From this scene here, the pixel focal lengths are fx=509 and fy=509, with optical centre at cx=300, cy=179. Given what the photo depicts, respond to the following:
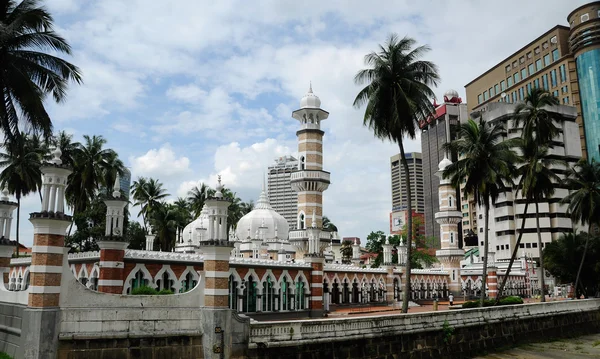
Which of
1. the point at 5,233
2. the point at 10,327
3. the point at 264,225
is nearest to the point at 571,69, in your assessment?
the point at 264,225

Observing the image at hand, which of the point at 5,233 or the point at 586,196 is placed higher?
the point at 586,196

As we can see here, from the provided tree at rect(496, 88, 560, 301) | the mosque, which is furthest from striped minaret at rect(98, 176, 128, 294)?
tree at rect(496, 88, 560, 301)

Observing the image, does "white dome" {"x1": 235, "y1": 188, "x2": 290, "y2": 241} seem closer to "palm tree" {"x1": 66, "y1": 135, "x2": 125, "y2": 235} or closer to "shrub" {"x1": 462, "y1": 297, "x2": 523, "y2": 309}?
"palm tree" {"x1": 66, "y1": 135, "x2": 125, "y2": 235}

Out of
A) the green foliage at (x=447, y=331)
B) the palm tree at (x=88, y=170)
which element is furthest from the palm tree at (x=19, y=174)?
the green foliage at (x=447, y=331)

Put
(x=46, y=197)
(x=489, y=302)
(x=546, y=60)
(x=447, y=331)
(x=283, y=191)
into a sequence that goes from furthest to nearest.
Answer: (x=283, y=191), (x=546, y=60), (x=489, y=302), (x=447, y=331), (x=46, y=197)

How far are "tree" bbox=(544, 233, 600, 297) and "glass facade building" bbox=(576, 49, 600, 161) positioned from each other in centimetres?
5663

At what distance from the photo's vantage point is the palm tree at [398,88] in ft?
88.4

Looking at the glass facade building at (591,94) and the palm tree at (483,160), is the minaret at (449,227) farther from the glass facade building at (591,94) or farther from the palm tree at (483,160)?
the glass facade building at (591,94)

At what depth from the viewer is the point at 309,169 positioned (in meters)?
38.4

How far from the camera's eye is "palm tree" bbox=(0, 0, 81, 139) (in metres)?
18.3

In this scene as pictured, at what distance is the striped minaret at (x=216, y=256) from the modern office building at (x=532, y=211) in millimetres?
80345

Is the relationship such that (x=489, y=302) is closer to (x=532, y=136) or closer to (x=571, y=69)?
(x=532, y=136)

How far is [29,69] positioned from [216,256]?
33.5ft

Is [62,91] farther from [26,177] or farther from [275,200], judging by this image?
[275,200]
